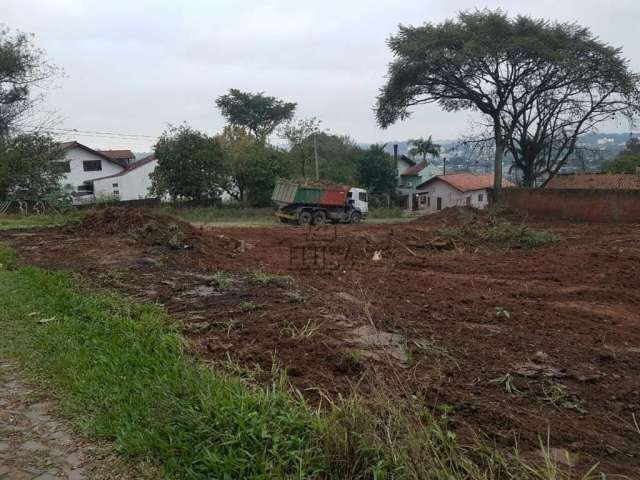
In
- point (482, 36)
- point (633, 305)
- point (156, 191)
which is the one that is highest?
A: point (482, 36)

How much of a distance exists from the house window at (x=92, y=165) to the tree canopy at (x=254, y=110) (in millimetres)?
18416

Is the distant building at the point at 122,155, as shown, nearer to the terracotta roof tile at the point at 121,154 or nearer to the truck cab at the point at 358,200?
the terracotta roof tile at the point at 121,154

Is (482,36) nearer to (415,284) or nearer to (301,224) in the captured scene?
(301,224)

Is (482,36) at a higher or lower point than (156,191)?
higher

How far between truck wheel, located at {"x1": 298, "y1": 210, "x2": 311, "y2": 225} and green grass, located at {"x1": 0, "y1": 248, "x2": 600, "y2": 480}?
2318 cm

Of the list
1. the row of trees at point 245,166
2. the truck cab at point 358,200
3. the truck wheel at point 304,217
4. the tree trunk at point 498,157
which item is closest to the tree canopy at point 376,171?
the row of trees at point 245,166

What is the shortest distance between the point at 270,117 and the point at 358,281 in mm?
57881

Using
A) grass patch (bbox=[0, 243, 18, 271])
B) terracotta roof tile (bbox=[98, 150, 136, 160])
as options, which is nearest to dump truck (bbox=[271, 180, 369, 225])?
grass patch (bbox=[0, 243, 18, 271])

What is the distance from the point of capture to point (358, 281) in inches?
337

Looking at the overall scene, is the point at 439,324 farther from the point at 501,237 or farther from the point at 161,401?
the point at 501,237

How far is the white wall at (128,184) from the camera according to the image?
47.9 meters

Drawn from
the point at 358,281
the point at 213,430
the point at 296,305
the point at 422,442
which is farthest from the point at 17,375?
the point at 358,281

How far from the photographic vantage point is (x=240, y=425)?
3033 mm

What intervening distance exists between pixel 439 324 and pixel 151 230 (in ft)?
33.1
